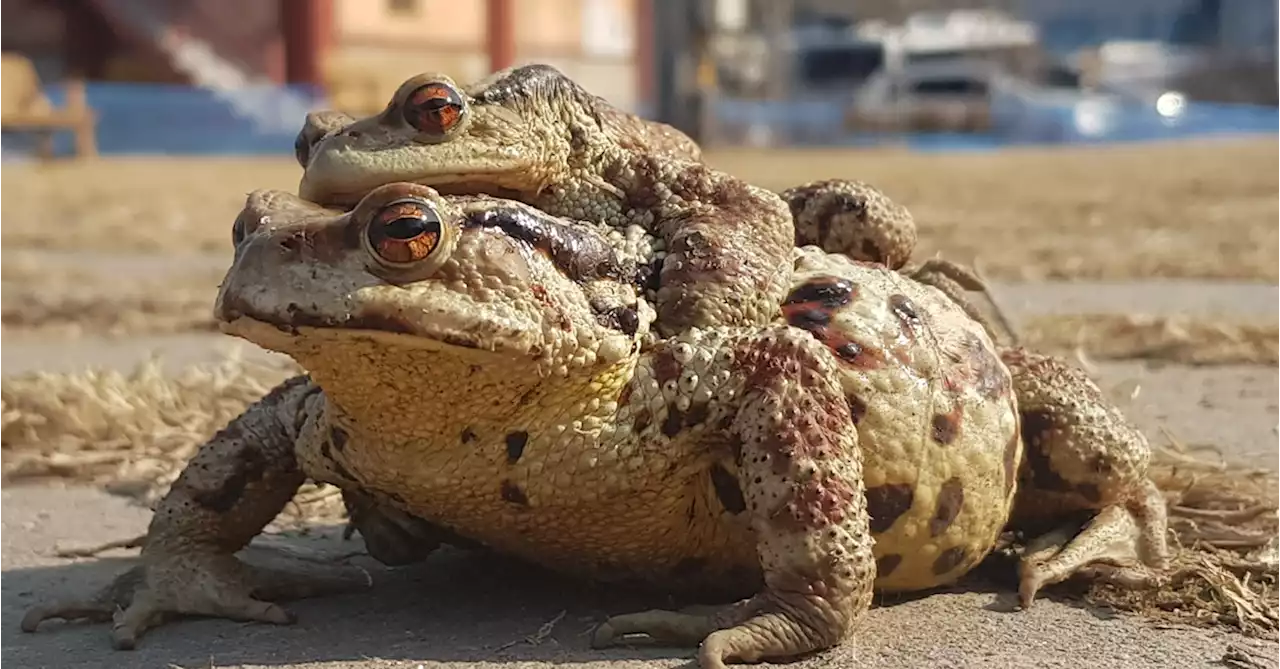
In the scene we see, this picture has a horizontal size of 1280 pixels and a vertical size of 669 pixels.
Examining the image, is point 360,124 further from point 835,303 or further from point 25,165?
point 25,165

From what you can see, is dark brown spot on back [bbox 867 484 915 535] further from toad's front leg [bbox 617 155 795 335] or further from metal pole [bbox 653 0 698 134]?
metal pole [bbox 653 0 698 134]

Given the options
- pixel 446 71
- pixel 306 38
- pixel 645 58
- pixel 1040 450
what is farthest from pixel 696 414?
pixel 645 58

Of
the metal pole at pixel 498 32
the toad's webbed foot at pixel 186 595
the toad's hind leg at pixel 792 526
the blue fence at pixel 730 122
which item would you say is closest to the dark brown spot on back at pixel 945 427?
the toad's hind leg at pixel 792 526

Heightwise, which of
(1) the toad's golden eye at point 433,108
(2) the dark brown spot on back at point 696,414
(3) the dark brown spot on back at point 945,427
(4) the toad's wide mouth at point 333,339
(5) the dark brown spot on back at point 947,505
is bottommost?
(5) the dark brown spot on back at point 947,505

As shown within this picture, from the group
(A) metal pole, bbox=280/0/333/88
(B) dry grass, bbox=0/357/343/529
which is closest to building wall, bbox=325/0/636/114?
(A) metal pole, bbox=280/0/333/88

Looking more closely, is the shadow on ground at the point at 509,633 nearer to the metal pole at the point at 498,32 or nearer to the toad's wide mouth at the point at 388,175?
the toad's wide mouth at the point at 388,175

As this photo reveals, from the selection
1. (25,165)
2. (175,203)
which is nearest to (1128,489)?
(175,203)
